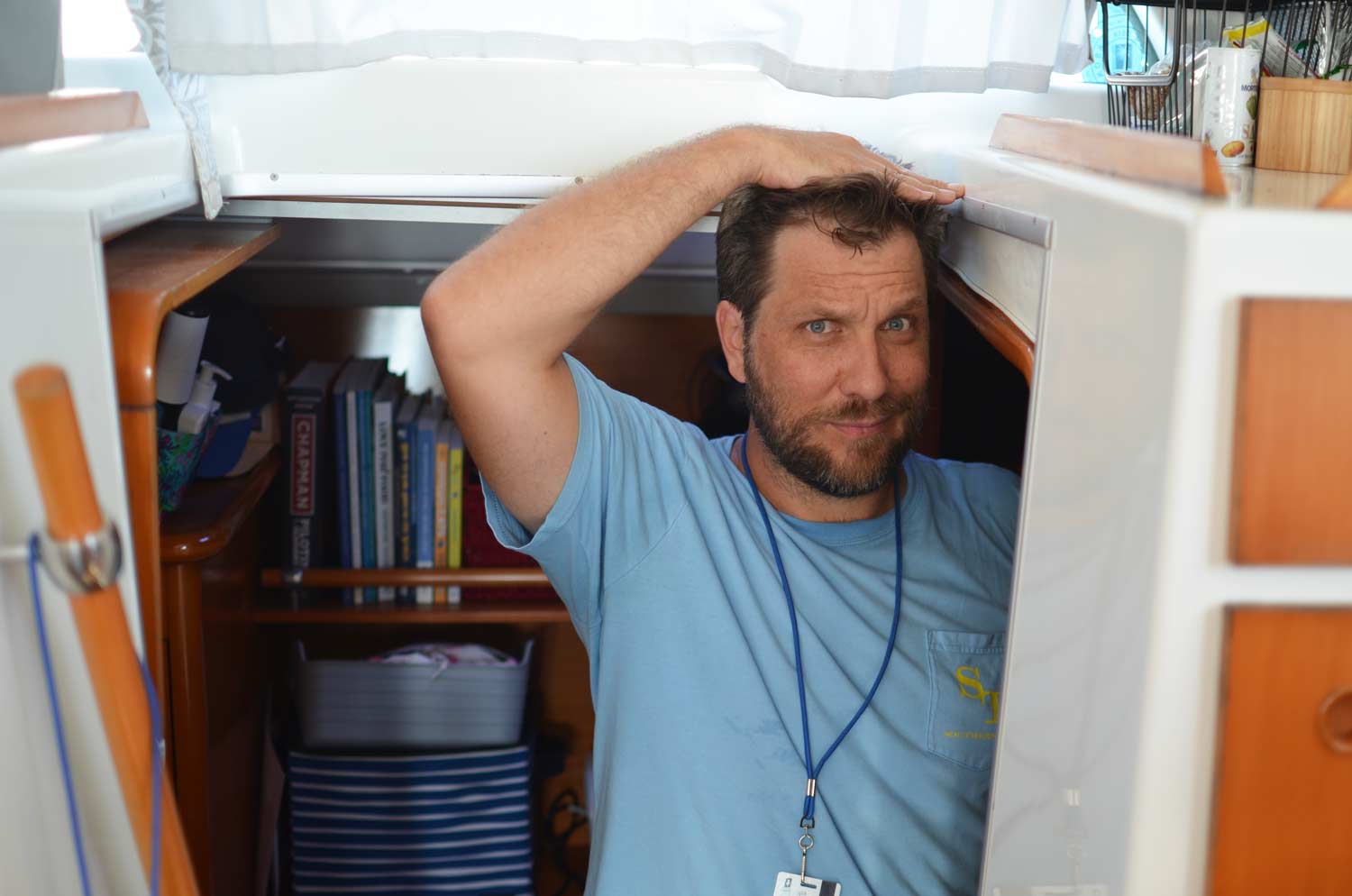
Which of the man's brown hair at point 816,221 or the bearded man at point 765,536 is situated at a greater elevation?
the man's brown hair at point 816,221

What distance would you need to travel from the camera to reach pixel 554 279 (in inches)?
43.4

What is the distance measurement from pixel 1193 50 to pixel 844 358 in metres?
0.50

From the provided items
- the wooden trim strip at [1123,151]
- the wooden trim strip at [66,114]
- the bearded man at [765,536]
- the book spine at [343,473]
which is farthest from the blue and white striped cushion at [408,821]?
the wooden trim strip at [1123,151]

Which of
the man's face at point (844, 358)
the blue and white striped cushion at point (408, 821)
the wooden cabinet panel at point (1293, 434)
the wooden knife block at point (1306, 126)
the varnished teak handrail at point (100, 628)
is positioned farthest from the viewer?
the blue and white striped cushion at point (408, 821)

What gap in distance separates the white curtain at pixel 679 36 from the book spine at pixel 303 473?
2.01 ft

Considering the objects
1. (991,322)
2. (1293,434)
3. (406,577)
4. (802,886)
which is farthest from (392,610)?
(1293,434)

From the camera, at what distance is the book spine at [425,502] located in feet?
5.72

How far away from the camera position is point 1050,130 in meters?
0.97

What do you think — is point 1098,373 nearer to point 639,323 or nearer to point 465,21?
point 465,21

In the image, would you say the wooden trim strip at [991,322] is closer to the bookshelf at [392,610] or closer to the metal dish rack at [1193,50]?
the metal dish rack at [1193,50]

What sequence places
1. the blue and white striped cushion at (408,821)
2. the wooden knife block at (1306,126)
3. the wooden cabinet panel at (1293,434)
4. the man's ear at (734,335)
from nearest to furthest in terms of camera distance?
the wooden cabinet panel at (1293,434)
the wooden knife block at (1306,126)
the man's ear at (734,335)
the blue and white striped cushion at (408,821)

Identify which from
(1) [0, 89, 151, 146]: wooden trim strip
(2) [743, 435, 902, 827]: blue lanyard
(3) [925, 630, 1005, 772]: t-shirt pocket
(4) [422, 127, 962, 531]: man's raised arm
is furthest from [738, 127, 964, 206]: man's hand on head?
(1) [0, 89, 151, 146]: wooden trim strip

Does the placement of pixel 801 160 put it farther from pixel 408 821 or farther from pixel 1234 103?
pixel 408 821

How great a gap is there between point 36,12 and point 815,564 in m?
1.09
